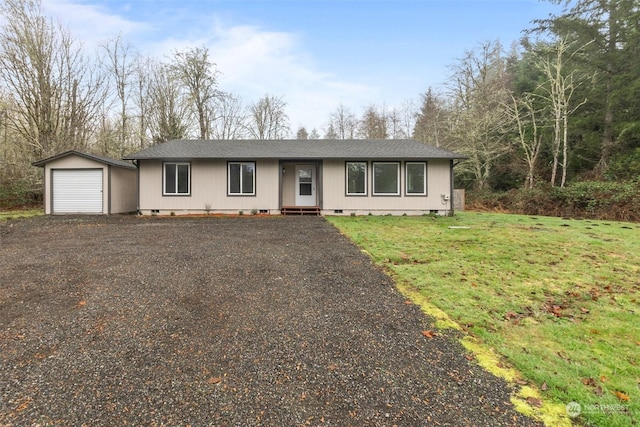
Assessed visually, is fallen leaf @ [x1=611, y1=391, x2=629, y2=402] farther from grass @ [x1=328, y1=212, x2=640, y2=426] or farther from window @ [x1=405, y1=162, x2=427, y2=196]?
window @ [x1=405, y1=162, x2=427, y2=196]

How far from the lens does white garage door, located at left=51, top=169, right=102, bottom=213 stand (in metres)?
12.5

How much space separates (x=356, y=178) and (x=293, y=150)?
9.54 ft

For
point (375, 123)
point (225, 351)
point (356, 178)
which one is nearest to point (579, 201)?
point (356, 178)

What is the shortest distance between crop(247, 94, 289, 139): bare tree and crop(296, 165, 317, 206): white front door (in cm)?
A: 1462

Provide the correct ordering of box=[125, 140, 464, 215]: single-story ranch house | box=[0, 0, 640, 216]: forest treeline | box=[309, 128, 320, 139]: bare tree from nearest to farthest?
1. box=[125, 140, 464, 215]: single-story ranch house
2. box=[0, 0, 640, 216]: forest treeline
3. box=[309, 128, 320, 139]: bare tree

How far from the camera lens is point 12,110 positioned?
51.9ft

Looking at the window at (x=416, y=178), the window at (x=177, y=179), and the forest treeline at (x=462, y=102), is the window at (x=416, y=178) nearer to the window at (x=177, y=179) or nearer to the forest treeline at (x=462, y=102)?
the forest treeline at (x=462, y=102)

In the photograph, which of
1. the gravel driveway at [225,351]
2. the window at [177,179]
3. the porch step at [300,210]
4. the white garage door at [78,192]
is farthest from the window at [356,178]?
the white garage door at [78,192]

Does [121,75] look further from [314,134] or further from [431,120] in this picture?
[431,120]

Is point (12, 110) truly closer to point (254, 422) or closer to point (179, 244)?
point (179, 244)

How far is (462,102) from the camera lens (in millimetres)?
21188

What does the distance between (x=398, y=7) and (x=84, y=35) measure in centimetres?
1757

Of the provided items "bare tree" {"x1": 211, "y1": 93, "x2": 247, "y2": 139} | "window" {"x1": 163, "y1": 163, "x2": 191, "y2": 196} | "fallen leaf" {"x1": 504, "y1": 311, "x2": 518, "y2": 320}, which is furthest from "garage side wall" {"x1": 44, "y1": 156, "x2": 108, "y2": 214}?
"fallen leaf" {"x1": 504, "y1": 311, "x2": 518, "y2": 320}

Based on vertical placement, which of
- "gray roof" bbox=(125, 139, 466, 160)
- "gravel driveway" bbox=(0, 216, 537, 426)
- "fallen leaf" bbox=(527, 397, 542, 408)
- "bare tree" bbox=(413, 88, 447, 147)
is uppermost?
"bare tree" bbox=(413, 88, 447, 147)
